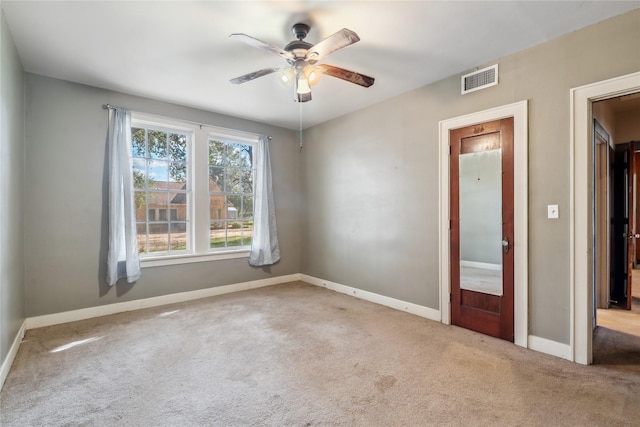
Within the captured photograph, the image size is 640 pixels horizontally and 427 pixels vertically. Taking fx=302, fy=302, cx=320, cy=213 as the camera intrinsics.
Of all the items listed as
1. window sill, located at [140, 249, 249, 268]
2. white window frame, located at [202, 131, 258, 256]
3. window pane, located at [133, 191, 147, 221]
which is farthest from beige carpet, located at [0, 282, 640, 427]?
white window frame, located at [202, 131, 258, 256]

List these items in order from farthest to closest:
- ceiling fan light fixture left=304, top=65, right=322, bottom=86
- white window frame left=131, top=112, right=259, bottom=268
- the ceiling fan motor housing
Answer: white window frame left=131, top=112, right=259, bottom=268 < ceiling fan light fixture left=304, top=65, right=322, bottom=86 < the ceiling fan motor housing

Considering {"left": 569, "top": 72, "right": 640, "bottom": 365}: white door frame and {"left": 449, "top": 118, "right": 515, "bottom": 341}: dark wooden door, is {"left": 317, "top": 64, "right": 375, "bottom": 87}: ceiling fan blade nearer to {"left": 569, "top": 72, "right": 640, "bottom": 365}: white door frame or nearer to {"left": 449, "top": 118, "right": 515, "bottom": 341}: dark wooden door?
{"left": 449, "top": 118, "right": 515, "bottom": 341}: dark wooden door

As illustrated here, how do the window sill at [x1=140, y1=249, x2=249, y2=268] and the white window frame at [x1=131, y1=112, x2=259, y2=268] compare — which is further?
the white window frame at [x1=131, y1=112, x2=259, y2=268]

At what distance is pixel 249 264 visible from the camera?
4.79 meters

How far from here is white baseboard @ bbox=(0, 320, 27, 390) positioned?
212 centimetres

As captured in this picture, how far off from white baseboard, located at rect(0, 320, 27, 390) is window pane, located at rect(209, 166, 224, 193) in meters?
2.51

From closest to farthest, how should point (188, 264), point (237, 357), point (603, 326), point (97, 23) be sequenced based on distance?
point (97, 23) < point (237, 357) < point (603, 326) < point (188, 264)

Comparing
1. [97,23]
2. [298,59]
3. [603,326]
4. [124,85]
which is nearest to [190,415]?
[298,59]

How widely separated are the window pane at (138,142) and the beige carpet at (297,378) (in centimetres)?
207

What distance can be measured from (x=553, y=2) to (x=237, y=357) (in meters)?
3.56

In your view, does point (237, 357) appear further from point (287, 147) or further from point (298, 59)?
point (287, 147)

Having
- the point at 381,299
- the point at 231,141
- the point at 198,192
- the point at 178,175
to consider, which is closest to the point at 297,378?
the point at 381,299

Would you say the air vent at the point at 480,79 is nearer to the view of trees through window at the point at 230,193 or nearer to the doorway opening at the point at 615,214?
the doorway opening at the point at 615,214

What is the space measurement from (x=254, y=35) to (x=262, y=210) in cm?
270
